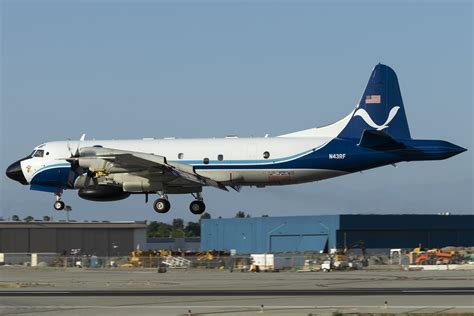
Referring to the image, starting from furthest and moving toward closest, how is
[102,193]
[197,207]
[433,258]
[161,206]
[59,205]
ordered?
[433,258] → [59,205] → [197,207] → [161,206] → [102,193]

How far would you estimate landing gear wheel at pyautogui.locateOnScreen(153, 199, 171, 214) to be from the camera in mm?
54438

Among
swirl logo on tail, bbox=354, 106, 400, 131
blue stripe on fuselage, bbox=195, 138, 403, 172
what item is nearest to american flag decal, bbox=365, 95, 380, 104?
swirl logo on tail, bbox=354, 106, 400, 131

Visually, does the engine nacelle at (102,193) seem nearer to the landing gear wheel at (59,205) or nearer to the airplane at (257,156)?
the airplane at (257,156)

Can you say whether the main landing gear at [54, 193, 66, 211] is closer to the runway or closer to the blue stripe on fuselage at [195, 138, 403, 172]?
the blue stripe on fuselage at [195, 138, 403, 172]

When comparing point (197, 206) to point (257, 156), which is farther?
point (197, 206)

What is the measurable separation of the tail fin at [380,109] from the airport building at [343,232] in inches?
1940

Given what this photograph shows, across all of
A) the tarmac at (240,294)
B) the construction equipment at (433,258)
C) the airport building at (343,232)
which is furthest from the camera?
the airport building at (343,232)

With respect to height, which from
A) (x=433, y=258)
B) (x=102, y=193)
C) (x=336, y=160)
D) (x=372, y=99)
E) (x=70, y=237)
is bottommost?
(x=433, y=258)

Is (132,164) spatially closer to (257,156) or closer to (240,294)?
(257,156)

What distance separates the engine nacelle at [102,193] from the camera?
174 feet

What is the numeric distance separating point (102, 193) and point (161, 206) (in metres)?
3.65

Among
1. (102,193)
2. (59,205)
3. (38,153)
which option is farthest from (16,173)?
(102,193)

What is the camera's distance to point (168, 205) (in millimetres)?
54625

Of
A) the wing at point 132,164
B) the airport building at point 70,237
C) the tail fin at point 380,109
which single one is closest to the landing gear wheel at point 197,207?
the wing at point 132,164
